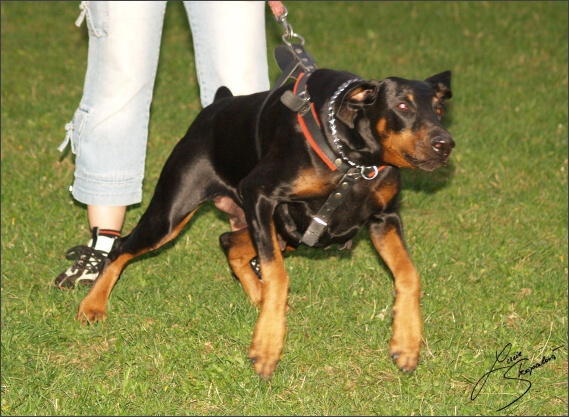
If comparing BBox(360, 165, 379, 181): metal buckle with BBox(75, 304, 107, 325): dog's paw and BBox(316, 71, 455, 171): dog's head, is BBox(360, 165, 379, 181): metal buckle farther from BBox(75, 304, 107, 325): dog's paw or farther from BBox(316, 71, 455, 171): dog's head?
BBox(75, 304, 107, 325): dog's paw

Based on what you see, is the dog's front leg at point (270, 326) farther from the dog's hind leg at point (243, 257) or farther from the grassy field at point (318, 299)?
the dog's hind leg at point (243, 257)

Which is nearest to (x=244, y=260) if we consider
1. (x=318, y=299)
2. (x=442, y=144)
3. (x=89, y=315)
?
(x=318, y=299)

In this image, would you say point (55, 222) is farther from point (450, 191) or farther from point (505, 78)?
point (505, 78)

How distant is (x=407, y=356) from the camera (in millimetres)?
4297

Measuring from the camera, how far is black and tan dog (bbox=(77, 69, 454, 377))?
4148mm

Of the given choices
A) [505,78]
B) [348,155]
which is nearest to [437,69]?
[505,78]

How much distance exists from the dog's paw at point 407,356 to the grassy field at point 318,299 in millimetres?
66

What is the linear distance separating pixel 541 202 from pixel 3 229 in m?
4.05

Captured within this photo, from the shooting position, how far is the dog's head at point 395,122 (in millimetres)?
→ 4008

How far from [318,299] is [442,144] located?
1611 mm

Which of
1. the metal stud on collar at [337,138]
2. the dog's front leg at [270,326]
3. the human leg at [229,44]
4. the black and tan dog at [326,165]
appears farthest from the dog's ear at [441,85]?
the human leg at [229,44]

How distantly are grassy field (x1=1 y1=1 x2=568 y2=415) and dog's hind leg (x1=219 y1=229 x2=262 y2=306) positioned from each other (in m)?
0.10

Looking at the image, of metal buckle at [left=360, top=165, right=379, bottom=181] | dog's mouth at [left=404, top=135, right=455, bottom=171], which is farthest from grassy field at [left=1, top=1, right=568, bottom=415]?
dog's mouth at [left=404, top=135, right=455, bottom=171]

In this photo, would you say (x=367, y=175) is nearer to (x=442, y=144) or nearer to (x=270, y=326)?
(x=442, y=144)
